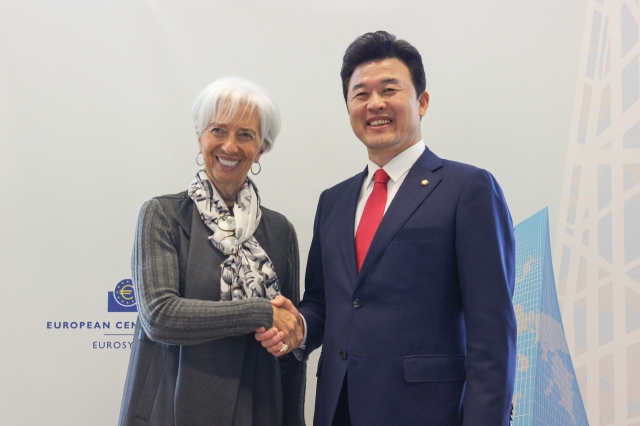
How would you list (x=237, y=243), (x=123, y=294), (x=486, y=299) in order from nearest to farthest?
(x=486, y=299), (x=237, y=243), (x=123, y=294)

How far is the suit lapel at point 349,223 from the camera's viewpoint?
1597 mm

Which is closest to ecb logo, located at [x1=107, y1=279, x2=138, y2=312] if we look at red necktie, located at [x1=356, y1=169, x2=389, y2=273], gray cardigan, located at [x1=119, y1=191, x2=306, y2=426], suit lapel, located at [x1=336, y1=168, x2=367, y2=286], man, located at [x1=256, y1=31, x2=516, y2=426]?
gray cardigan, located at [x1=119, y1=191, x2=306, y2=426]

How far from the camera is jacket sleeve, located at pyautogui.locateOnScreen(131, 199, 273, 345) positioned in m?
1.58

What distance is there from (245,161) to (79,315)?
1389 mm

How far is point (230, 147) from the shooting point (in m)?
1.83

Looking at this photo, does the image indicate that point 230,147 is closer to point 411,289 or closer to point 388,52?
point 388,52

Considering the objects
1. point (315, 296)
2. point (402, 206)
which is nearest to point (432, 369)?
point (402, 206)

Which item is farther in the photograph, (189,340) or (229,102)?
(229,102)

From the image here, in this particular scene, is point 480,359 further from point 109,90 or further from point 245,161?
point 109,90

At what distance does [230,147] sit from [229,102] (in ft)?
0.56

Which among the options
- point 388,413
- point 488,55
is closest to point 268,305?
point 388,413

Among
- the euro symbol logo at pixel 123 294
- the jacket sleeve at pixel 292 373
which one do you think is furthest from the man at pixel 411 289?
the euro symbol logo at pixel 123 294

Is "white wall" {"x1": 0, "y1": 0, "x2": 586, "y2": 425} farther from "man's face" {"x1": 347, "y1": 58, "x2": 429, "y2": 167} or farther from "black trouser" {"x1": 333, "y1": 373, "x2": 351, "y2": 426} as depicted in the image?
"black trouser" {"x1": 333, "y1": 373, "x2": 351, "y2": 426}

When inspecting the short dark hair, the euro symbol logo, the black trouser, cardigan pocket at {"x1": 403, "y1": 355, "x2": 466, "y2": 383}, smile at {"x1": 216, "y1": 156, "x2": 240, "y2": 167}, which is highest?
the short dark hair
